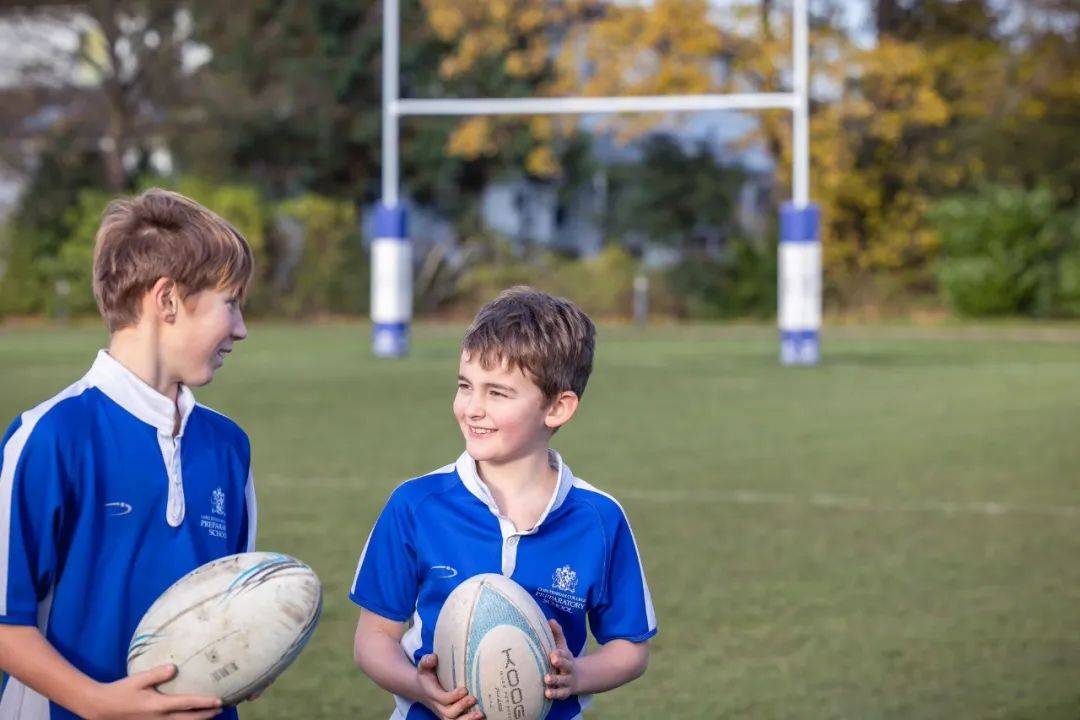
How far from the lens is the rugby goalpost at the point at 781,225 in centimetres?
1775

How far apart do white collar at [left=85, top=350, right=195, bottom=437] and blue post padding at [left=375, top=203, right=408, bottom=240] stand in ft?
53.4

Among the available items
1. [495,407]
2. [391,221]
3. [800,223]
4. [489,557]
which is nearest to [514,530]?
[489,557]

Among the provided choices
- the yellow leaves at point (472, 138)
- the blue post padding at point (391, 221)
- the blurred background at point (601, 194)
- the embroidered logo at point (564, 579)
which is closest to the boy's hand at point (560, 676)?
the embroidered logo at point (564, 579)

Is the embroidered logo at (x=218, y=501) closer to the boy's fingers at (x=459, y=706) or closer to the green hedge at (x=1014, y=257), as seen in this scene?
the boy's fingers at (x=459, y=706)

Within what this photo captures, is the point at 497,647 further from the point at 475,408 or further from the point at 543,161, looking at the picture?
the point at 543,161

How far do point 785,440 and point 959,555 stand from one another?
4206 millimetres

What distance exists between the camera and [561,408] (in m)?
2.75

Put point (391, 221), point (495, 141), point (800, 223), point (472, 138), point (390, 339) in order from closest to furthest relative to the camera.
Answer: point (800, 223) < point (391, 221) < point (390, 339) < point (472, 138) < point (495, 141)

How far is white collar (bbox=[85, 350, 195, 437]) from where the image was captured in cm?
255

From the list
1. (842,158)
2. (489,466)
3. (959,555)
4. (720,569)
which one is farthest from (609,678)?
(842,158)

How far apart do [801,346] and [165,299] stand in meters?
15.7

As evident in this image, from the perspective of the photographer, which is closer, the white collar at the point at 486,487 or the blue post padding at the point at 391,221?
the white collar at the point at 486,487

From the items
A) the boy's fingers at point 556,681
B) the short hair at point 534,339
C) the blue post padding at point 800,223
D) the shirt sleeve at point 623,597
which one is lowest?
the boy's fingers at point 556,681

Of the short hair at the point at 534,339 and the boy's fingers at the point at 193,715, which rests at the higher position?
the short hair at the point at 534,339
